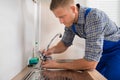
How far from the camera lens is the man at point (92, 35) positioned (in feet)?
3.65

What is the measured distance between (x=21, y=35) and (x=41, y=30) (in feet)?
2.09

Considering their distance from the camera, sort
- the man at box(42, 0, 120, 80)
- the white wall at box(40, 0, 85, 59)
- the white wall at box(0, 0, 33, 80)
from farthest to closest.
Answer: the white wall at box(40, 0, 85, 59), the man at box(42, 0, 120, 80), the white wall at box(0, 0, 33, 80)

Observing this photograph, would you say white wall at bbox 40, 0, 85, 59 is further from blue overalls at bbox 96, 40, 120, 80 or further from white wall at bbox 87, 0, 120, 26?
blue overalls at bbox 96, 40, 120, 80

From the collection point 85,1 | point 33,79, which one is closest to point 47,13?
point 85,1

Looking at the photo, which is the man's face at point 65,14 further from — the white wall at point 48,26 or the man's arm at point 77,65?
the white wall at point 48,26

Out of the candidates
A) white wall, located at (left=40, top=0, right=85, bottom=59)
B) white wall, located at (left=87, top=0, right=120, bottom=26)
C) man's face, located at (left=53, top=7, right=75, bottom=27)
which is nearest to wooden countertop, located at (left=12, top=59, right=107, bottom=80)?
man's face, located at (left=53, top=7, right=75, bottom=27)

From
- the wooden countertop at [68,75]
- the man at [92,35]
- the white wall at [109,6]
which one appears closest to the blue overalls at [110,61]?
the man at [92,35]

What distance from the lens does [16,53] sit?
1.24 meters

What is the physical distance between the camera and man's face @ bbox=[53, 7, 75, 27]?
1145 millimetres

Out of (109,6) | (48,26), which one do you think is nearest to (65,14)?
(48,26)

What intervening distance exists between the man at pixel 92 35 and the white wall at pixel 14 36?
0.69ft

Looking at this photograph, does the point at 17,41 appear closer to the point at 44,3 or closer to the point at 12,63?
the point at 12,63

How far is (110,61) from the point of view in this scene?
124 cm

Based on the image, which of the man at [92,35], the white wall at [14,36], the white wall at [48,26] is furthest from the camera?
the white wall at [48,26]
